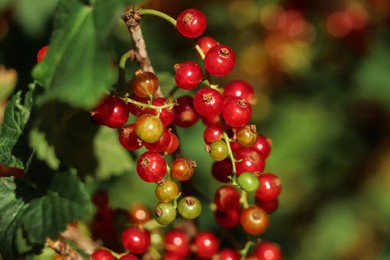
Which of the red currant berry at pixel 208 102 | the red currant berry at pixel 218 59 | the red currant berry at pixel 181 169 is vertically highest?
the red currant berry at pixel 218 59

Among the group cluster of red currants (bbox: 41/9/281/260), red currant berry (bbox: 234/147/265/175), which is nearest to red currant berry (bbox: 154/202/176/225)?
cluster of red currants (bbox: 41/9/281/260)

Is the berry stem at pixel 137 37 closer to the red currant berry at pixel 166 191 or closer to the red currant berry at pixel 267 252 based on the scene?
the red currant berry at pixel 166 191

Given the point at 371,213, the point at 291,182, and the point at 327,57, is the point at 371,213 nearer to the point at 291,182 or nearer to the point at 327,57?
the point at 291,182

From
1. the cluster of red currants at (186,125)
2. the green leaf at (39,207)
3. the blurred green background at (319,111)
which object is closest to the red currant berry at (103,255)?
the cluster of red currants at (186,125)

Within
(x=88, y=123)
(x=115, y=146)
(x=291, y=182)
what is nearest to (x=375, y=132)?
(x=291, y=182)

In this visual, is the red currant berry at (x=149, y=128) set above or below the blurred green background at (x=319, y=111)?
below
